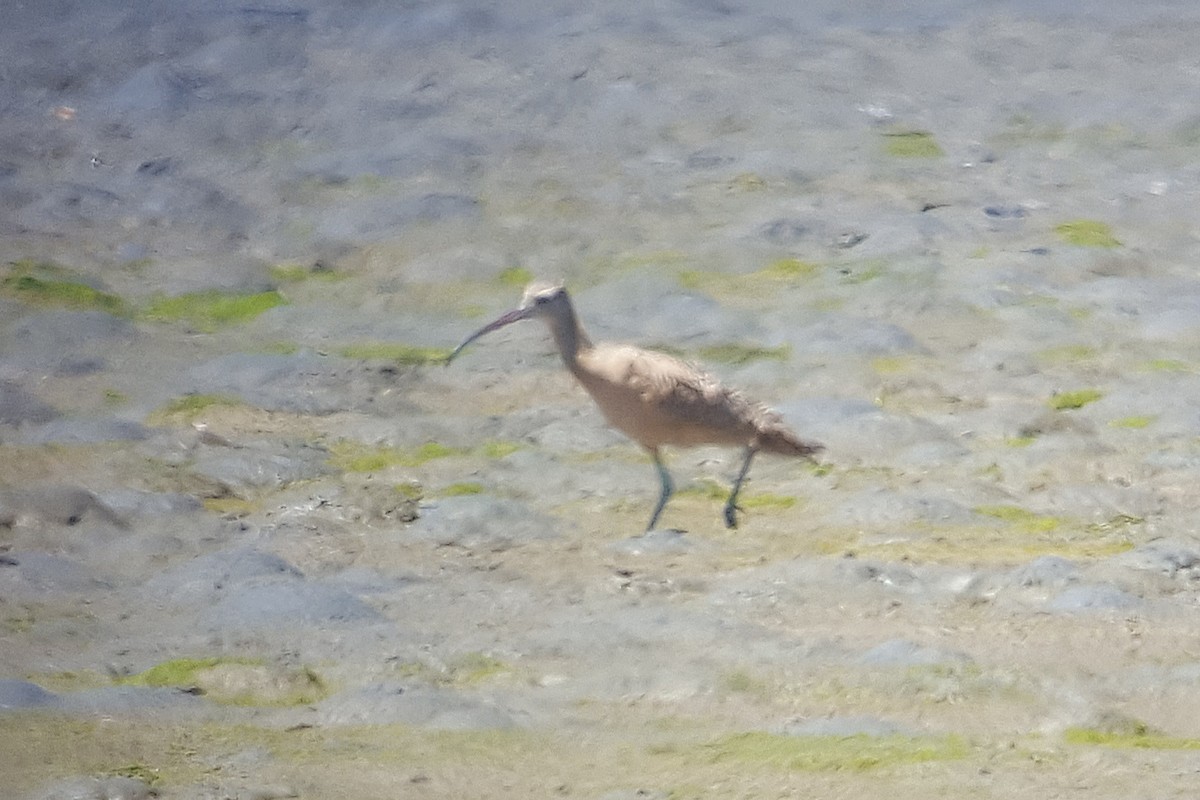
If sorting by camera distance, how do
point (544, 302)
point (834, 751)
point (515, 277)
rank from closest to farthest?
point (834, 751) → point (544, 302) → point (515, 277)

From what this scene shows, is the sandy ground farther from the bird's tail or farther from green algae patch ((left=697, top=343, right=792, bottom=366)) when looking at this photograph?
the bird's tail

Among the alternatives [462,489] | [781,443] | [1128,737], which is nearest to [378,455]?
[462,489]

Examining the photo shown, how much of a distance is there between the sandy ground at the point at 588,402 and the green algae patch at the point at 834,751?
0.02 m

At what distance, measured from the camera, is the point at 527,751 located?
199 inches

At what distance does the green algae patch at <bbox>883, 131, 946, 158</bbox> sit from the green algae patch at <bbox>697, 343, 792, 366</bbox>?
7.81 feet

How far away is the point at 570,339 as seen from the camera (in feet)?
24.5

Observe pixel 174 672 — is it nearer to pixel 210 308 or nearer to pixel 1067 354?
pixel 210 308

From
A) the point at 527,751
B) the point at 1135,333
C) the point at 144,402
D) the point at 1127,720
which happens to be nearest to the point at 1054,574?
the point at 1127,720

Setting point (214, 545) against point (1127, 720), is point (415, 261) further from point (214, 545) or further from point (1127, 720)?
point (1127, 720)

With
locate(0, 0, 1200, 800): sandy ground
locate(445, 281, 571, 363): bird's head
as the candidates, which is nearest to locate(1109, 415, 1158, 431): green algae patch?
locate(0, 0, 1200, 800): sandy ground

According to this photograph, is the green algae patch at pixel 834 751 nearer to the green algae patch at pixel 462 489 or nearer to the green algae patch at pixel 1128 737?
the green algae patch at pixel 1128 737

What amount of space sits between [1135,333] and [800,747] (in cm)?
384

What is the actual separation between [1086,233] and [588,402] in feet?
9.44

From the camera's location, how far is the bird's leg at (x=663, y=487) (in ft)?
22.9
